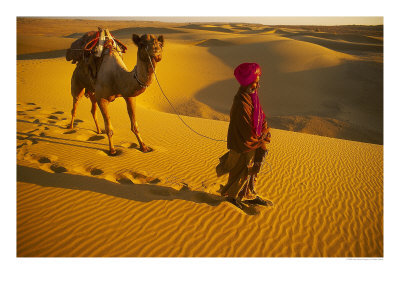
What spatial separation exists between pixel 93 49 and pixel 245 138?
4843 millimetres

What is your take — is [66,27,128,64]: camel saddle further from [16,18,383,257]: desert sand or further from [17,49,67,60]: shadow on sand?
[17,49,67,60]: shadow on sand

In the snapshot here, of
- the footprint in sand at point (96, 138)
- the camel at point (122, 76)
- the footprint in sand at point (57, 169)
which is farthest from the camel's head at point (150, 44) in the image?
the footprint in sand at point (96, 138)

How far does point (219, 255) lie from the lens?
4.09 m

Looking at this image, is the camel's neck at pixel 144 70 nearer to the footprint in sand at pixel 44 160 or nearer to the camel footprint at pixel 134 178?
the camel footprint at pixel 134 178

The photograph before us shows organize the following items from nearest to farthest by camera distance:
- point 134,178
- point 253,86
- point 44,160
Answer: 1. point 253,86
2. point 134,178
3. point 44,160

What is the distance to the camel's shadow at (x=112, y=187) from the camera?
5109mm

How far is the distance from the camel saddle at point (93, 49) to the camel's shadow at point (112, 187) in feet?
8.94

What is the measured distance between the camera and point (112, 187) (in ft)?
17.4

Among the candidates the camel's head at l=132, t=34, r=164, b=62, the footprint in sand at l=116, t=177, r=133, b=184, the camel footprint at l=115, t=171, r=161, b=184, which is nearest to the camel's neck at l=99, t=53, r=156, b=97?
the camel's head at l=132, t=34, r=164, b=62

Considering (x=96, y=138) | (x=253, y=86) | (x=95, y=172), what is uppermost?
(x=253, y=86)

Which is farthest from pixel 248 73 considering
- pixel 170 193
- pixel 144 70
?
pixel 170 193

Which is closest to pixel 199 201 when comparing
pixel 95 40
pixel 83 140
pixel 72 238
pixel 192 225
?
pixel 192 225

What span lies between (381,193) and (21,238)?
7620 mm

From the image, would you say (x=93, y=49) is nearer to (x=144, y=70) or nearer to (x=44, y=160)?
(x=144, y=70)
